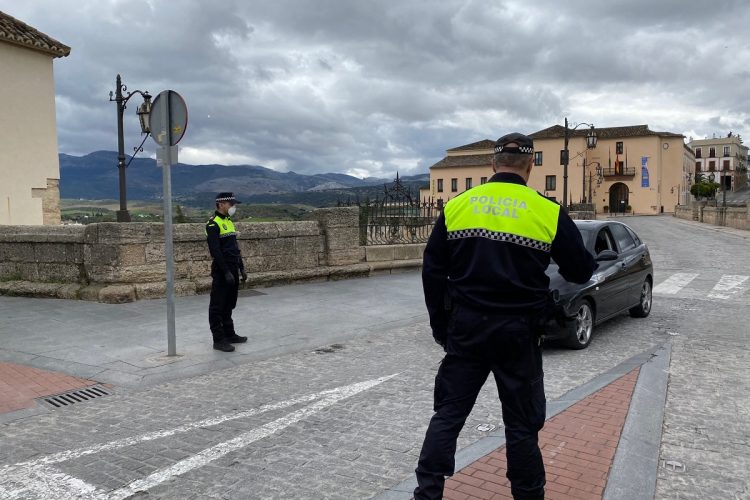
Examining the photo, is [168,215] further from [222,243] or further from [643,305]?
[643,305]

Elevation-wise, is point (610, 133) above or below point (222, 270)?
above

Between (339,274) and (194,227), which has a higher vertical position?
(194,227)

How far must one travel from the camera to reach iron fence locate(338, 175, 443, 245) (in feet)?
44.2

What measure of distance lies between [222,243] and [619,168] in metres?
72.7

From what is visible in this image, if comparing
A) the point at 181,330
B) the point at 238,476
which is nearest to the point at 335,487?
the point at 238,476

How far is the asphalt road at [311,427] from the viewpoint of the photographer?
11.5 feet

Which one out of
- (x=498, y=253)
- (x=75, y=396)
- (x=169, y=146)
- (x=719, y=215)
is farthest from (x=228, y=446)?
(x=719, y=215)

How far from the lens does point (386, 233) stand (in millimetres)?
13898

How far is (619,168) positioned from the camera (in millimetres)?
71250

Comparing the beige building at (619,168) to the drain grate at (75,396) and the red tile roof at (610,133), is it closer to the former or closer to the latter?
the red tile roof at (610,133)

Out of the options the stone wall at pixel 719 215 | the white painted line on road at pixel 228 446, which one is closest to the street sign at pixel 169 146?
the white painted line on road at pixel 228 446

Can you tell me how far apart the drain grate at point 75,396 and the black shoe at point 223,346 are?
149 centimetres

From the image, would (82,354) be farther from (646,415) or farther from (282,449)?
Answer: (646,415)

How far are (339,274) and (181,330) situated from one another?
5106mm
